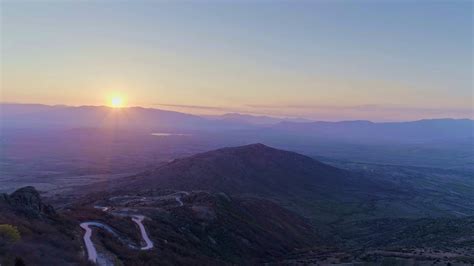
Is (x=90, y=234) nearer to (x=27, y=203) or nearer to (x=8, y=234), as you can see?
(x=27, y=203)

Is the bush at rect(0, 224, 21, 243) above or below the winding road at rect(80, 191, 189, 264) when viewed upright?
above

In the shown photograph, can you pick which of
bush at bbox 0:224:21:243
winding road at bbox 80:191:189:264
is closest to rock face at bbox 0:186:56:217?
winding road at bbox 80:191:189:264

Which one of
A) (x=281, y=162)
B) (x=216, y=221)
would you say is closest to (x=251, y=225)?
(x=216, y=221)

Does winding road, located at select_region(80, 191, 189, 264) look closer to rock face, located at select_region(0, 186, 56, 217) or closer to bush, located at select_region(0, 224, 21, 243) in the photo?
rock face, located at select_region(0, 186, 56, 217)

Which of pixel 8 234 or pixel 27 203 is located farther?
pixel 27 203

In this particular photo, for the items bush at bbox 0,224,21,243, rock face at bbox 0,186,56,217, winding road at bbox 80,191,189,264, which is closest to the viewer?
bush at bbox 0,224,21,243

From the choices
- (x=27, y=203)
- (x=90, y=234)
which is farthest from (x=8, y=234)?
(x=27, y=203)

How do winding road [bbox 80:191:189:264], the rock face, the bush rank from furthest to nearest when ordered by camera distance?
the rock face → winding road [bbox 80:191:189:264] → the bush

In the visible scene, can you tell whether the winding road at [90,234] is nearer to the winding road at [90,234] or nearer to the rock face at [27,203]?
the winding road at [90,234]

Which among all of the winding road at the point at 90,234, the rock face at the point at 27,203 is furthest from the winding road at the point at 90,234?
the rock face at the point at 27,203
